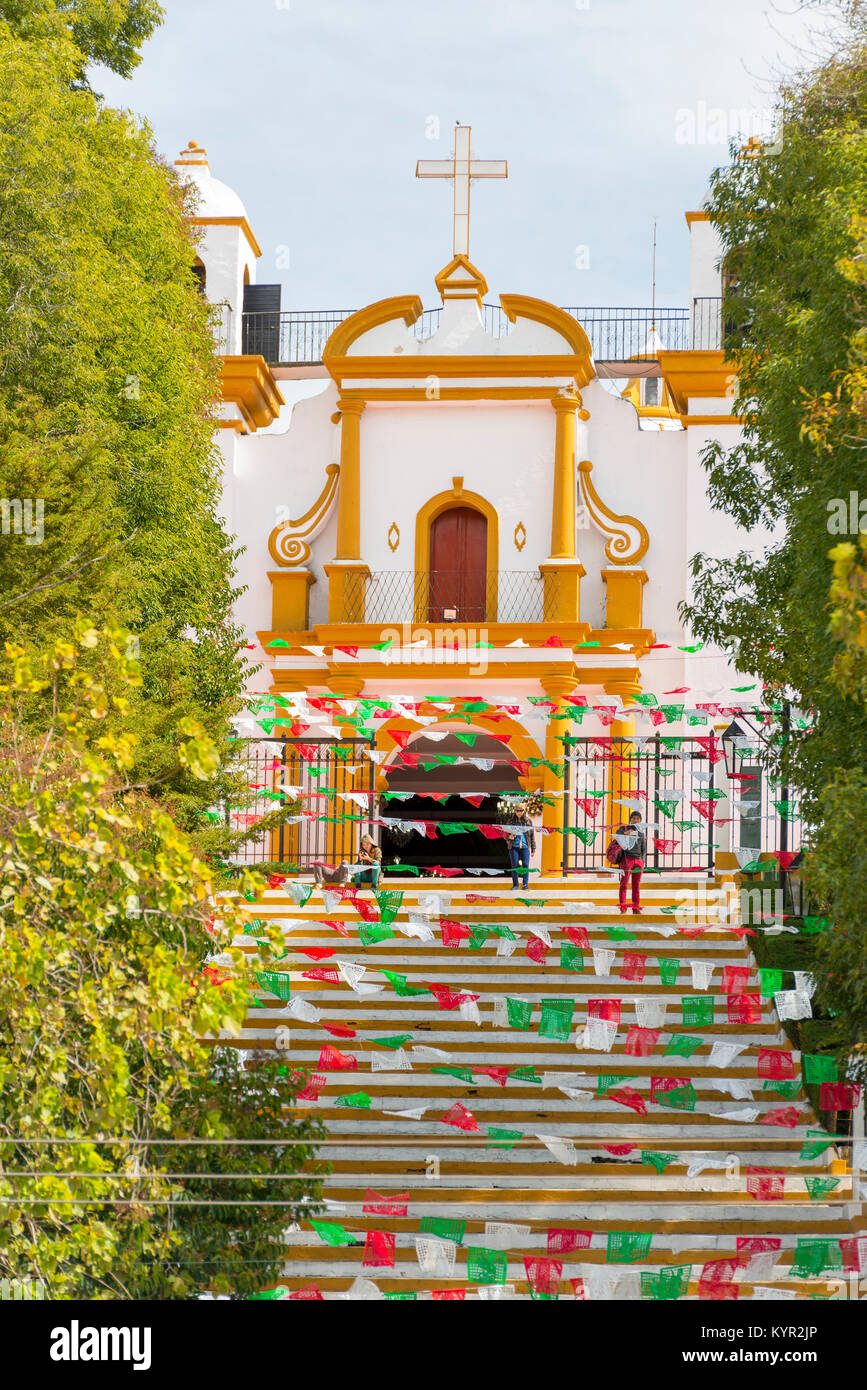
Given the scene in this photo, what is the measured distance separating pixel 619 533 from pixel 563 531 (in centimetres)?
88

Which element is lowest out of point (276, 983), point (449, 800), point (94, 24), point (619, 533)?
point (276, 983)

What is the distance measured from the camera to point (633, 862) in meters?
14.2

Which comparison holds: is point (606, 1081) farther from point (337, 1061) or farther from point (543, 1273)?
point (543, 1273)

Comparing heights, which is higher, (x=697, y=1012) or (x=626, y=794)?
(x=626, y=794)

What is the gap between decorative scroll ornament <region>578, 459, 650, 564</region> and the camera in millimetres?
20500

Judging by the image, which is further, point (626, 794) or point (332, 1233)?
point (626, 794)

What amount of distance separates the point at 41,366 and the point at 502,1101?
713 cm

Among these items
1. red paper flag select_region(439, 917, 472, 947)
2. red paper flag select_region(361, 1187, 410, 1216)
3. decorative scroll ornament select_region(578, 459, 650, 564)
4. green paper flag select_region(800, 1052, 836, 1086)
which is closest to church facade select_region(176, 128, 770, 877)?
decorative scroll ornament select_region(578, 459, 650, 564)

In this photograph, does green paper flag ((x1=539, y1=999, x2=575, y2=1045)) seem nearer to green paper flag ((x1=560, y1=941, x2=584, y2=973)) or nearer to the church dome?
green paper flag ((x1=560, y1=941, x2=584, y2=973))

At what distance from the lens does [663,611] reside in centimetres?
2039

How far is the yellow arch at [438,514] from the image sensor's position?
20.4 meters

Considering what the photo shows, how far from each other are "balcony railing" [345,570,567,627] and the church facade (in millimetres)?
28

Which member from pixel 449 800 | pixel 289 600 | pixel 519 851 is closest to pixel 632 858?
pixel 519 851

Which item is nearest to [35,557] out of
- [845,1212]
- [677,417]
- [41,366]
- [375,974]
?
[41,366]
